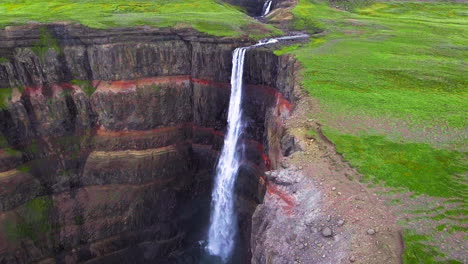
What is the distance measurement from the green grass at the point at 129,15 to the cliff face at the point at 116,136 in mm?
2669

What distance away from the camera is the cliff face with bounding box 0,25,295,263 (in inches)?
1337

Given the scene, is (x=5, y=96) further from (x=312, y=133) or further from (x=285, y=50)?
(x=312, y=133)

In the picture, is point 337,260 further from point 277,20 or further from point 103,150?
point 277,20

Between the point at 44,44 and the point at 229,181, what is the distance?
919 inches

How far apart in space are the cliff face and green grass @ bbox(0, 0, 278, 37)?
2669 millimetres

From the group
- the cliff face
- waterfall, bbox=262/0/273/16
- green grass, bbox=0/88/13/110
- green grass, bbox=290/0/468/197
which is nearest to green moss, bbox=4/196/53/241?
the cliff face

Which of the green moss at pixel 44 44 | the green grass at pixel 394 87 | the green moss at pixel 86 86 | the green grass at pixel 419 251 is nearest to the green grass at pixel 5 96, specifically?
the green moss at pixel 44 44

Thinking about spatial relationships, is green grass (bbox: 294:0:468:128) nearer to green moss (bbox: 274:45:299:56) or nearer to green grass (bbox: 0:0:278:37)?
green moss (bbox: 274:45:299:56)

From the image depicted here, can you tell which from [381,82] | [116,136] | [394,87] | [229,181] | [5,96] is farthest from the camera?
[116,136]

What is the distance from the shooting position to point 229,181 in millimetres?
36250

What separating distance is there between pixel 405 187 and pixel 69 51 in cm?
3346

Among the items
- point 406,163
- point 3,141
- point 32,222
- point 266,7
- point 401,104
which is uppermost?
point 266,7

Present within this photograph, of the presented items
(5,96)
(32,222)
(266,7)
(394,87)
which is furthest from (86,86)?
(266,7)

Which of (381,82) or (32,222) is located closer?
(381,82)
